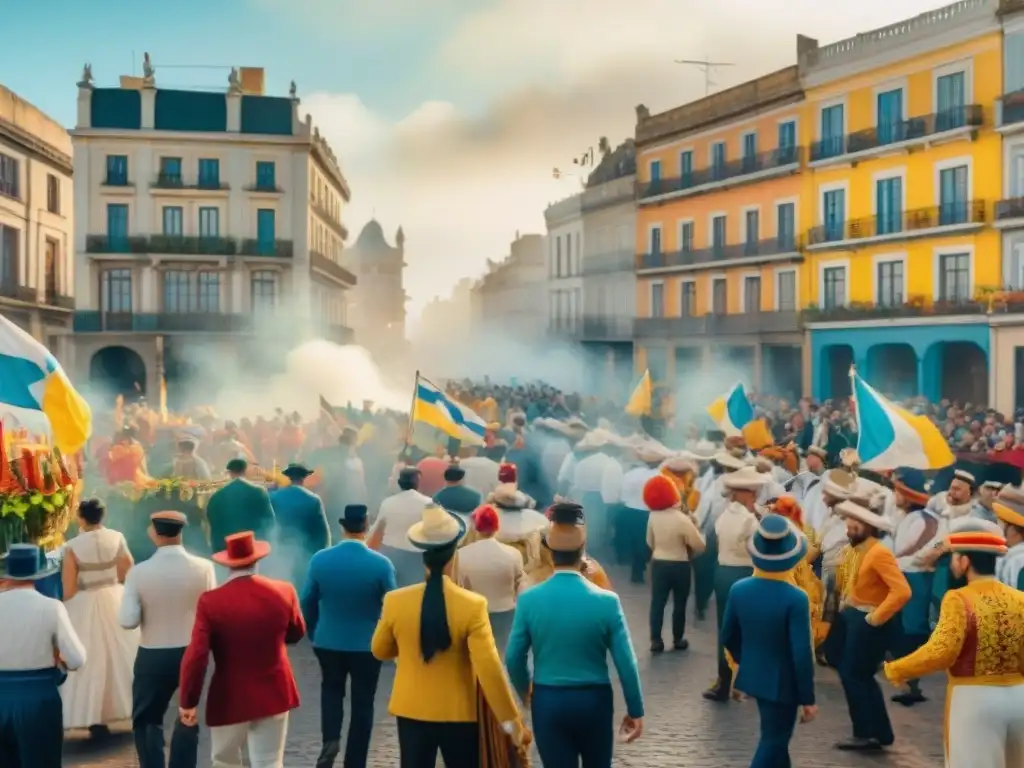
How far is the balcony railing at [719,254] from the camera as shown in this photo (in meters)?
39.3

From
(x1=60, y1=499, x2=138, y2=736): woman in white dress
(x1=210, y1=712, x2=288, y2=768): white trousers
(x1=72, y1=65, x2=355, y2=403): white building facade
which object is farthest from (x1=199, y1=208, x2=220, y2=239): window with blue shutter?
(x1=210, y1=712, x2=288, y2=768): white trousers

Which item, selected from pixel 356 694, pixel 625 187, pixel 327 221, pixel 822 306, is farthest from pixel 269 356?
pixel 356 694

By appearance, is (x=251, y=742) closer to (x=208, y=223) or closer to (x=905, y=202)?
(x=905, y=202)

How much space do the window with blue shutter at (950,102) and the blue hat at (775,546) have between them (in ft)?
92.8

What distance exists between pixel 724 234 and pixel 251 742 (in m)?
38.0

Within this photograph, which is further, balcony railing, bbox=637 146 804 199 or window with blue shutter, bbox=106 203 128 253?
window with blue shutter, bbox=106 203 128 253

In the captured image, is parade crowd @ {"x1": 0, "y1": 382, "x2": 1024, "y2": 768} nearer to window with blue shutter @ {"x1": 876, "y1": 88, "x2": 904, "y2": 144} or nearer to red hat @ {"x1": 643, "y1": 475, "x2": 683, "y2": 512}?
red hat @ {"x1": 643, "y1": 475, "x2": 683, "y2": 512}

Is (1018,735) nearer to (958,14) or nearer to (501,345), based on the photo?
(958,14)

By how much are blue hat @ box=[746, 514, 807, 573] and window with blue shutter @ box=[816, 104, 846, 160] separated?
1262 inches

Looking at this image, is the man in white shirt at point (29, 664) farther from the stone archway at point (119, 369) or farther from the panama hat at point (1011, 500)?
the stone archway at point (119, 369)

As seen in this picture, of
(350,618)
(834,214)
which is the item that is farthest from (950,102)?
(350,618)

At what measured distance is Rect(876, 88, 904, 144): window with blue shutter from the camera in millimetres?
34438

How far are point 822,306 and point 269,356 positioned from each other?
71.1 feet

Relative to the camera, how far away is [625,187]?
48656 millimetres
